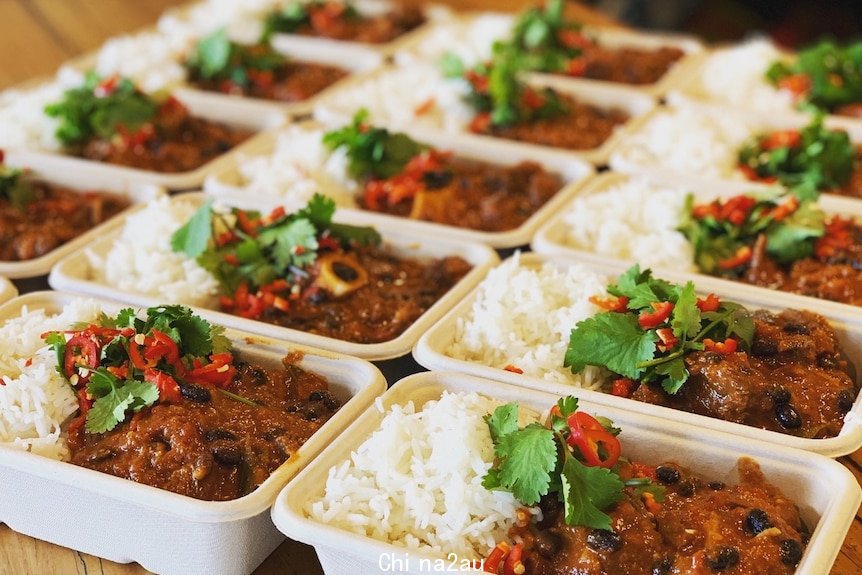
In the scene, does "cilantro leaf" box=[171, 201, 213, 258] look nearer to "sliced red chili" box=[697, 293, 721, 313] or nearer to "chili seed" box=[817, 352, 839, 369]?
"sliced red chili" box=[697, 293, 721, 313]

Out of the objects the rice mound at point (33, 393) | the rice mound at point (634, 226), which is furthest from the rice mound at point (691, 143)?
the rice mound at point (33, 393)

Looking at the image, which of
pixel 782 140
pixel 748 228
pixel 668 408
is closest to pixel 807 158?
pixel 782 140

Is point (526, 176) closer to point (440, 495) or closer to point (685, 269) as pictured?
point (685, 269)

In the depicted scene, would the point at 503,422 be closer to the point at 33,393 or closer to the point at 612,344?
the point at 612,344

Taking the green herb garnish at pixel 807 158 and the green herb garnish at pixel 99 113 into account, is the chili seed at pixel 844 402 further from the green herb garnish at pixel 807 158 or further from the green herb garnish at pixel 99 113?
the green herb garnish at pixel 99 113

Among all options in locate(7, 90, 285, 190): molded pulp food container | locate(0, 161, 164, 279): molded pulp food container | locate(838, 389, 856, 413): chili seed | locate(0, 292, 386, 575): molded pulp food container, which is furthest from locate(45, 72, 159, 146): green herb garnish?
locate(838, 389, 856, 413): chili seed

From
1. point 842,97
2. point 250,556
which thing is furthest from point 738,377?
point 842,97
